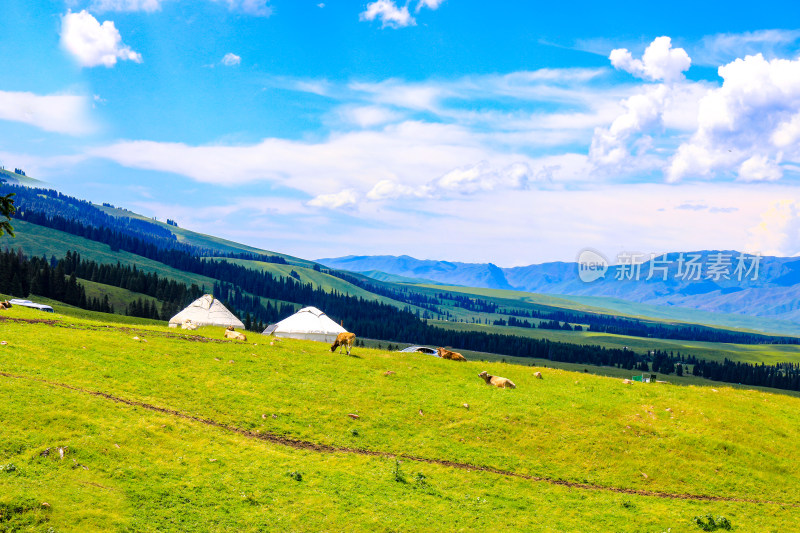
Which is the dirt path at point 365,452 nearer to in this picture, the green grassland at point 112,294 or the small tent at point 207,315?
the small tent at point 207,315

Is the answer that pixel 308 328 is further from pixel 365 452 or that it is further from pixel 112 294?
pixel 112 294

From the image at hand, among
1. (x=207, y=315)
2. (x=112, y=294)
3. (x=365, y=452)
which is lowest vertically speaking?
(x=112, y=294)

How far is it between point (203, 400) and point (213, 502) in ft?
38.3

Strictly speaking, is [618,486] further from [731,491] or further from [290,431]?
[290,431]

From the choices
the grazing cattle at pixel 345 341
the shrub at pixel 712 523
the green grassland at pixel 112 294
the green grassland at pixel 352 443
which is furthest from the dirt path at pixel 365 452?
the green grassland at pixel 112 294

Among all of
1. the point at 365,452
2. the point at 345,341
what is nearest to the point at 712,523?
the point at 365,452

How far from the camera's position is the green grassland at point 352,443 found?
2222 cm

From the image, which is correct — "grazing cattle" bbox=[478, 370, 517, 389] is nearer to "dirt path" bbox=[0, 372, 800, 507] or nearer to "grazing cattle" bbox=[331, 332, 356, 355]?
"dirt path" bbox=[0, 372, 800, 507]

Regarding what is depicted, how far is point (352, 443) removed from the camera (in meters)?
30.8

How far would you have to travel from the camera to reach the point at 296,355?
43.9 metres

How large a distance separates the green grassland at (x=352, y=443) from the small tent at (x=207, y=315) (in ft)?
77.4

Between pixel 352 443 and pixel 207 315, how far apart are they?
4693cm

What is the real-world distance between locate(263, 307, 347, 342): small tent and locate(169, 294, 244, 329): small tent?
25.0 feet

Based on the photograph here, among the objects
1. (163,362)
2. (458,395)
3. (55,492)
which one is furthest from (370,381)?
(55,492)
